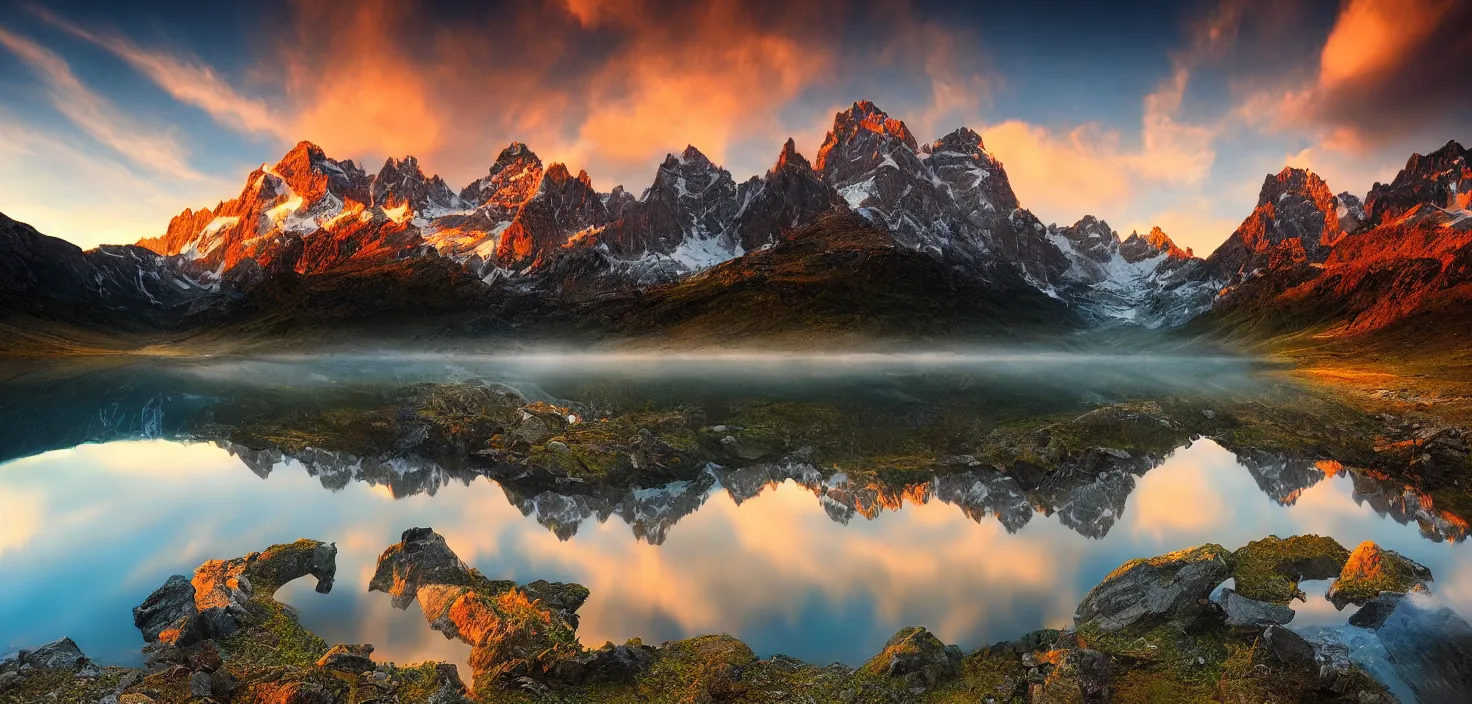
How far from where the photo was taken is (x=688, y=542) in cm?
2688

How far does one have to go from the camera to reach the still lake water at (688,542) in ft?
66.2

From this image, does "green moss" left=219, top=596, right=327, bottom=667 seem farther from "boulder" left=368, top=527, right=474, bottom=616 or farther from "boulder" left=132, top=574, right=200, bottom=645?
"boulder" left=368, top=527, right=474, bottom=616

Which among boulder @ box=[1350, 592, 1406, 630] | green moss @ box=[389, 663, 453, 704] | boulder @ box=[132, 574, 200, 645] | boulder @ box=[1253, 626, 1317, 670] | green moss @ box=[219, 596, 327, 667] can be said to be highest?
boulder @ box=[1253, 626, 1317, 670]

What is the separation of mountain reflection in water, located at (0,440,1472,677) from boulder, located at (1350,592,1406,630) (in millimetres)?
737

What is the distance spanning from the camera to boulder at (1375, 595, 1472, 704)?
51.1 ft

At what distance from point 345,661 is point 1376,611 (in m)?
29.5

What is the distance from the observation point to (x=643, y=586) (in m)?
22.7

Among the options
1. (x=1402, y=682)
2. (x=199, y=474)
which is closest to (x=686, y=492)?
(x=1402, y=682)

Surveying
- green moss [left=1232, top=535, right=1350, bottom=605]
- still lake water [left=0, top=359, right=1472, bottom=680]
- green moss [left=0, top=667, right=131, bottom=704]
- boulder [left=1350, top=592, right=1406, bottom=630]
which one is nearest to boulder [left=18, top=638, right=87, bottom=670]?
green moss [left=0, top=667, right=131, bottom=704]

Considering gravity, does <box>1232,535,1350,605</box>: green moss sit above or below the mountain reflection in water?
above

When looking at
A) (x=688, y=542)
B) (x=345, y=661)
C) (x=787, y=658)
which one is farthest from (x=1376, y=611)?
(x=345, y=661)

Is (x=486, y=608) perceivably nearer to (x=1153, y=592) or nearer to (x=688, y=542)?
(x=688, y=542)

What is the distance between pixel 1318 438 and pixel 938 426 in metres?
28.4

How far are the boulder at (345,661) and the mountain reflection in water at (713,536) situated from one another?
1189 mm
